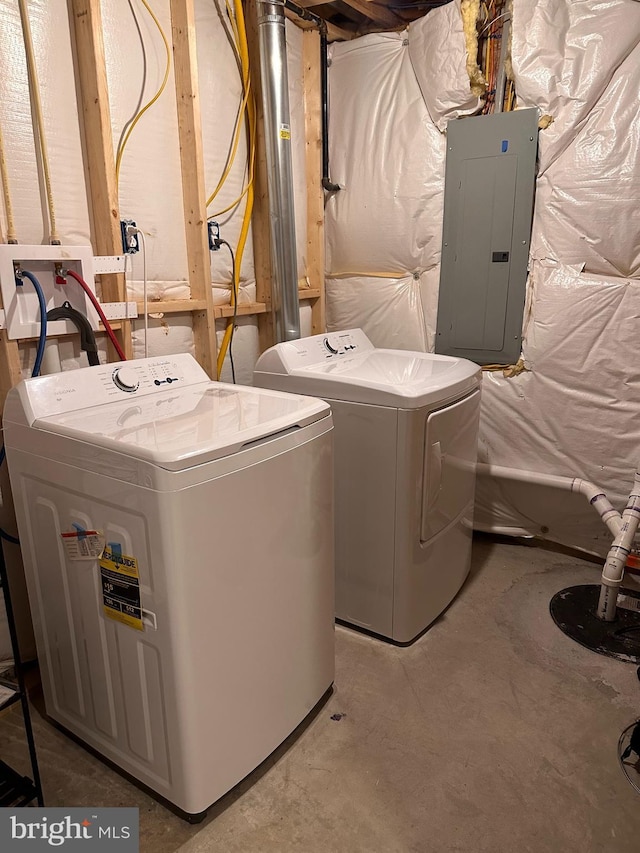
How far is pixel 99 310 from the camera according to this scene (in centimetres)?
181

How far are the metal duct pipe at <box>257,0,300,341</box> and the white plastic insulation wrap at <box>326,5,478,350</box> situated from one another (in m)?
0.47

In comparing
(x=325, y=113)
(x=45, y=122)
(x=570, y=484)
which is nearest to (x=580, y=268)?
(x=570, y=484)

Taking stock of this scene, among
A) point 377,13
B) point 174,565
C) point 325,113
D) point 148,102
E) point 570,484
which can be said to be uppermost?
point 377,13

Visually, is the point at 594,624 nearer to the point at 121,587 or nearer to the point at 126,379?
the point at 121,587

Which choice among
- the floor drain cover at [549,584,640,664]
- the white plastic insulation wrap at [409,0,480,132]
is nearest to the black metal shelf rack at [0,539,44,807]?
the floor drain cover at [549,584,640,664]

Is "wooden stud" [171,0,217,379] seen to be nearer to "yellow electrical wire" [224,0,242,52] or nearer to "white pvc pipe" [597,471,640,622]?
"yellow electrical wire" [224,0,242,52]

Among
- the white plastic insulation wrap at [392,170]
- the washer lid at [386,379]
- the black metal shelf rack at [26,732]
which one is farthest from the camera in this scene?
the white plastic insulation wrap at [392,170]

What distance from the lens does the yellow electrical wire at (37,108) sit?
5.22 ft

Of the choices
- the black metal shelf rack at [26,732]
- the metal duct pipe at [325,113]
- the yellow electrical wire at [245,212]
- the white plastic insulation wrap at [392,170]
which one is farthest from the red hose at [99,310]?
the metal duct pipe at [325,113]

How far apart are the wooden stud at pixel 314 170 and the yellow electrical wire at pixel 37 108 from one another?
1363 mm

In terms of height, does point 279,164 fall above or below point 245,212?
above

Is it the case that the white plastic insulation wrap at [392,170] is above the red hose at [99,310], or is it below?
above

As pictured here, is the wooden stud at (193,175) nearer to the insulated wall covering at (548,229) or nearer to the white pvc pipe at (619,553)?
the insulated wall covering at (548,229)

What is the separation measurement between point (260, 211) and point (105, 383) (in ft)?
4.02
